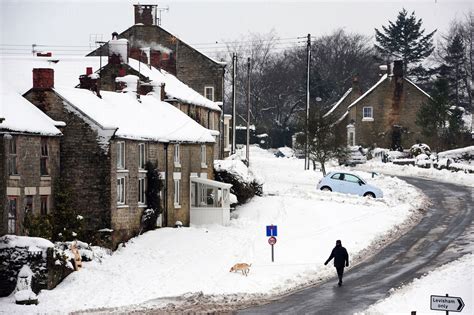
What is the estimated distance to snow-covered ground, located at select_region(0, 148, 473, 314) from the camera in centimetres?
3341

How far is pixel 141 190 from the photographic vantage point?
44000 millimetres

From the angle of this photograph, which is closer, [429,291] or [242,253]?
[429,291]

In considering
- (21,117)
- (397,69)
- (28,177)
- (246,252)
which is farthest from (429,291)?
(397,69)

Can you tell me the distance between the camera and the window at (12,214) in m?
37.0

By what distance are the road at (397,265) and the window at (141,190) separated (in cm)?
1109

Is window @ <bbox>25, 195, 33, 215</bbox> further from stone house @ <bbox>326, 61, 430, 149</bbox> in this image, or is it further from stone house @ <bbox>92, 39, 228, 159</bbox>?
stone house @ <bbox>326, 61, 430, 149</bbox>

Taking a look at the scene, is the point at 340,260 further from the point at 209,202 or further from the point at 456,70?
the point at 456,70

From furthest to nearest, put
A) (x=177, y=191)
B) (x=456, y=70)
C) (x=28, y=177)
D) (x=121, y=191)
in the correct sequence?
(x=456, y=70), (x=177, y=191), (x=121, y=191), (x=28, y=177)

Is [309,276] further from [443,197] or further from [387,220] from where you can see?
[443,197]

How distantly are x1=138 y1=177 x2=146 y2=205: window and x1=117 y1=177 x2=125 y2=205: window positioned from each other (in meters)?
1.69

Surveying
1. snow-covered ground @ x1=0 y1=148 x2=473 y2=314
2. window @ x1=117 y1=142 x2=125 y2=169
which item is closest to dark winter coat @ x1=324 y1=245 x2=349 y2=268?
snow-covered ground @ x1=0 y1=148 x2=473 y2=314

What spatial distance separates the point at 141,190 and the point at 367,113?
52.0m

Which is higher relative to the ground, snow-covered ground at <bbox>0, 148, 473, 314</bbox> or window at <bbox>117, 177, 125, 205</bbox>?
window at <bbox>117, 177, 125, 205</bbox>

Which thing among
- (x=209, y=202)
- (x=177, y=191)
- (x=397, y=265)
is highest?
(x=177, y=191)
